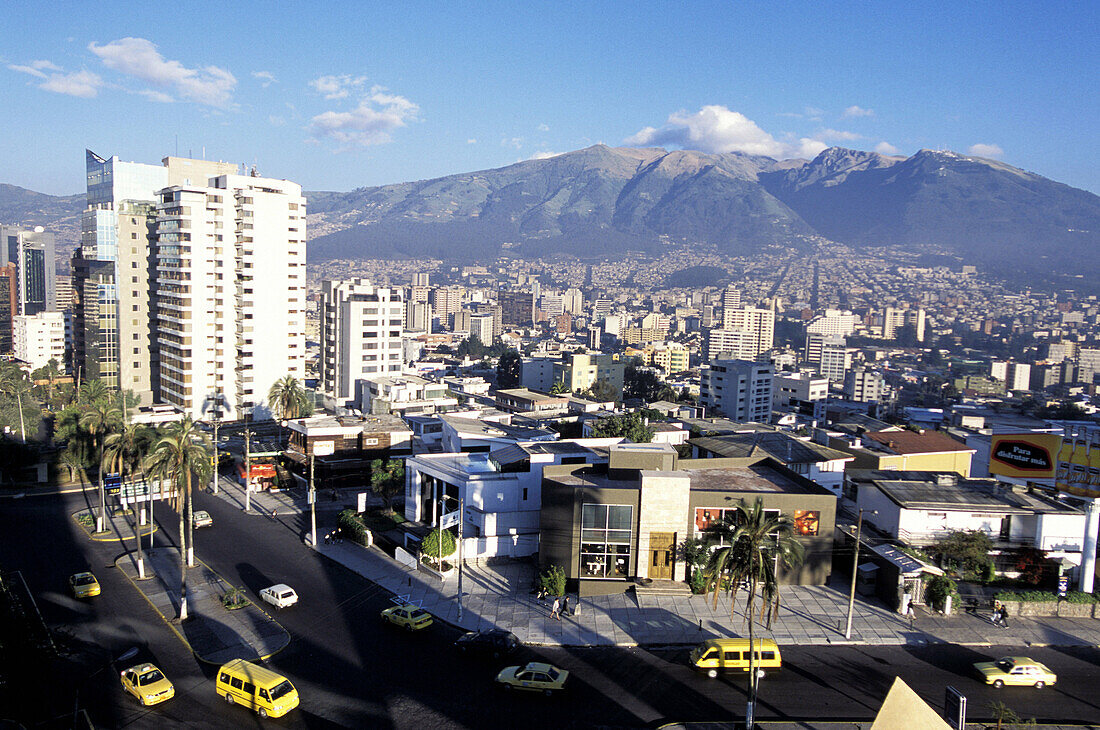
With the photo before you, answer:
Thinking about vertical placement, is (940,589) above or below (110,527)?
above

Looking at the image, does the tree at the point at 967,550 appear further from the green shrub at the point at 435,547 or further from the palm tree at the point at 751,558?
the green shrub at the point at 435,547

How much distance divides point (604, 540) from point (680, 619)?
4.85 metres

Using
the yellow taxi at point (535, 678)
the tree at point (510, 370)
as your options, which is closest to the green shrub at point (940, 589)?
the yellow taxi at point (535, 678)

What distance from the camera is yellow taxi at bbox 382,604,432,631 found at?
93.4 ft

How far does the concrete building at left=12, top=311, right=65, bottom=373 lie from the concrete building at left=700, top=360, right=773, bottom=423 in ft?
329

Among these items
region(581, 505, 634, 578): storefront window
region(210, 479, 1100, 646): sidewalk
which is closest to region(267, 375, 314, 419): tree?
region(210, 479, 1100, 646): sidewalk

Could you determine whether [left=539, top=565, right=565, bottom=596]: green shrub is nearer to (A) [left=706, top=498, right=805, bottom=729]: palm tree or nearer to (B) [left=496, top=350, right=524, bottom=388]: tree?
(A) [left=706, top=498, right=805, bottom=729]: palm tree

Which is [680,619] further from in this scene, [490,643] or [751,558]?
[751,558]

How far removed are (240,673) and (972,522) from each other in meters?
32.3

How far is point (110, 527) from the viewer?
41.3 m

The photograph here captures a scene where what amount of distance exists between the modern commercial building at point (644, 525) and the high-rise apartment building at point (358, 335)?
56763mm

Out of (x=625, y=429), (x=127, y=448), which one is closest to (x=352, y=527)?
(x=127, y=448)

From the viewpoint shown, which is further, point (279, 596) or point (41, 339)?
point (41, 339)

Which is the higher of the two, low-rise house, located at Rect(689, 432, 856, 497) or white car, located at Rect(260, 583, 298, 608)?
low-rise house, located at Rect(689, 432, 856, 497)
